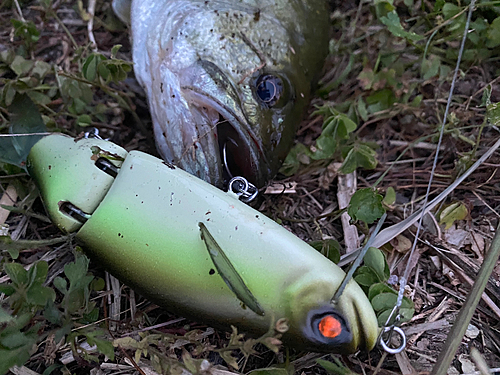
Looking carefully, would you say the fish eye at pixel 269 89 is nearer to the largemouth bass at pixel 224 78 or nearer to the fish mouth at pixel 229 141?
the largemouth bass at pixel 224 78

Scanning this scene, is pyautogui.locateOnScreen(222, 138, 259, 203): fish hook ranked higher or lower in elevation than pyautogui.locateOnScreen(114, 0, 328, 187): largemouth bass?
lower

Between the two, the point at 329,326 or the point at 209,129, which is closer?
the point at 329,326

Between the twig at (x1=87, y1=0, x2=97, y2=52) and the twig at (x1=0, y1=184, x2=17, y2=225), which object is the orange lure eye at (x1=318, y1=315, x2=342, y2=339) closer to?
the twig at (x1=0, y1=184, x2=17, y2=225)

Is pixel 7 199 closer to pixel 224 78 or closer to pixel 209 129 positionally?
pixel 209 129

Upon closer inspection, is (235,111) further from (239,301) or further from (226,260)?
(239,301)

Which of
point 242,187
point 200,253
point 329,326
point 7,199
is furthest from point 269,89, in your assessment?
point 7,199

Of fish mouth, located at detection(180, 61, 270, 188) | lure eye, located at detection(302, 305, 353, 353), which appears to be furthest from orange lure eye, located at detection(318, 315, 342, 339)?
fish mouth, located at detection(180, 61, 270, 188)

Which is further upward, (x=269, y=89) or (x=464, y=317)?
(x=269, y=89)

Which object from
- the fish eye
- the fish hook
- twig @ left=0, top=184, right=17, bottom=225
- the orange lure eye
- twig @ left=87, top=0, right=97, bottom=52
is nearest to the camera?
the orange lure eye
